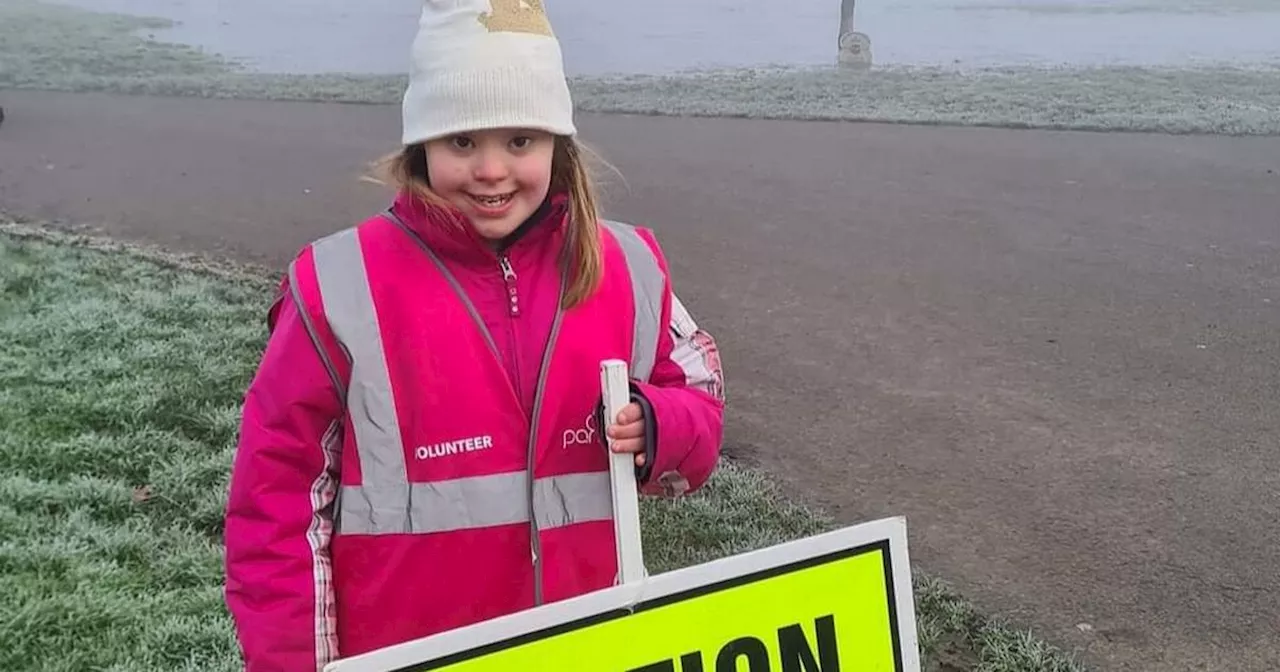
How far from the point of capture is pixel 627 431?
1658mm

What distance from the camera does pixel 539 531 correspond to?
1.76 metres

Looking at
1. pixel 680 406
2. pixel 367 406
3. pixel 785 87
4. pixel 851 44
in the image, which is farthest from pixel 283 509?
pixel 851 44

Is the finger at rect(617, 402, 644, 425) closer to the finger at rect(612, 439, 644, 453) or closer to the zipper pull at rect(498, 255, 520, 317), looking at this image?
the finger at rect(612, 439, 644, 453)

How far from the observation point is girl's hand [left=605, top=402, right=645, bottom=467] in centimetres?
165

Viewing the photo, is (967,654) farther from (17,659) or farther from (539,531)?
(17,659)

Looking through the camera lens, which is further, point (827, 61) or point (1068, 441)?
point (827, 61)

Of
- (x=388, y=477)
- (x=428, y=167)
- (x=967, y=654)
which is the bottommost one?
(x=967, y=654)

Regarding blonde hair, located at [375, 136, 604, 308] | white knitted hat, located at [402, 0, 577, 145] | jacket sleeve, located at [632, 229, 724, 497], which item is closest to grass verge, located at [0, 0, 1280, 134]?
jacket sleeve, located at [632, 229, 724, 497]

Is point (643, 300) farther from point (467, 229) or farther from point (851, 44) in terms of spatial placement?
point (851, 44)

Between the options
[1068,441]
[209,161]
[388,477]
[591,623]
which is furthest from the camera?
[209,161]

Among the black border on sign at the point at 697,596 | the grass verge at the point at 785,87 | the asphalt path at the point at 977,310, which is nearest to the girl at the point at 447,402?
Answer: the black border on sign at the point at 697,596

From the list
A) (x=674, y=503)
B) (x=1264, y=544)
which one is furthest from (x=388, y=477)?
(x=1264, y=544)

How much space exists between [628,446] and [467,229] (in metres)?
0.38

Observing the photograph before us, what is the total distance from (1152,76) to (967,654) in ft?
41.2
